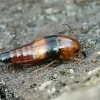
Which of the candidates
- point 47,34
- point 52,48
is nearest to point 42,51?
point 52,48

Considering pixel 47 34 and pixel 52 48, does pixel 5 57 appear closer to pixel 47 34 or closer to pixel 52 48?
pixel 52 48

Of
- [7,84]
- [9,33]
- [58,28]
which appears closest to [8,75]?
[7,84]

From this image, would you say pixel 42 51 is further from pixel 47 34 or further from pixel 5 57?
pixel 47 34

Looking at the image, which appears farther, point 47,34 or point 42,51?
point 47,34

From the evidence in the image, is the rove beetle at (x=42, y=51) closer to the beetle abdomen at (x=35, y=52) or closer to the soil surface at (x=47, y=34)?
the beetle abdomen at (x=35, y=52)

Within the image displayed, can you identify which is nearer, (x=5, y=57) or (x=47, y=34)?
(x=5, y=57)

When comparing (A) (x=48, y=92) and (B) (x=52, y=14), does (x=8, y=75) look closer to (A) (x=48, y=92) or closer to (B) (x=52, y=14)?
(A) (x=48, y=92)

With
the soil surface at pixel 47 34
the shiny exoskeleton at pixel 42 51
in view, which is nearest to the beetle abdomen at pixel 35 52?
the shiny exoskeleton at pixel 42 51

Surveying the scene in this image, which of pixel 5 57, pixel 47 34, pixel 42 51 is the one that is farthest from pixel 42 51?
pixel 47 34
